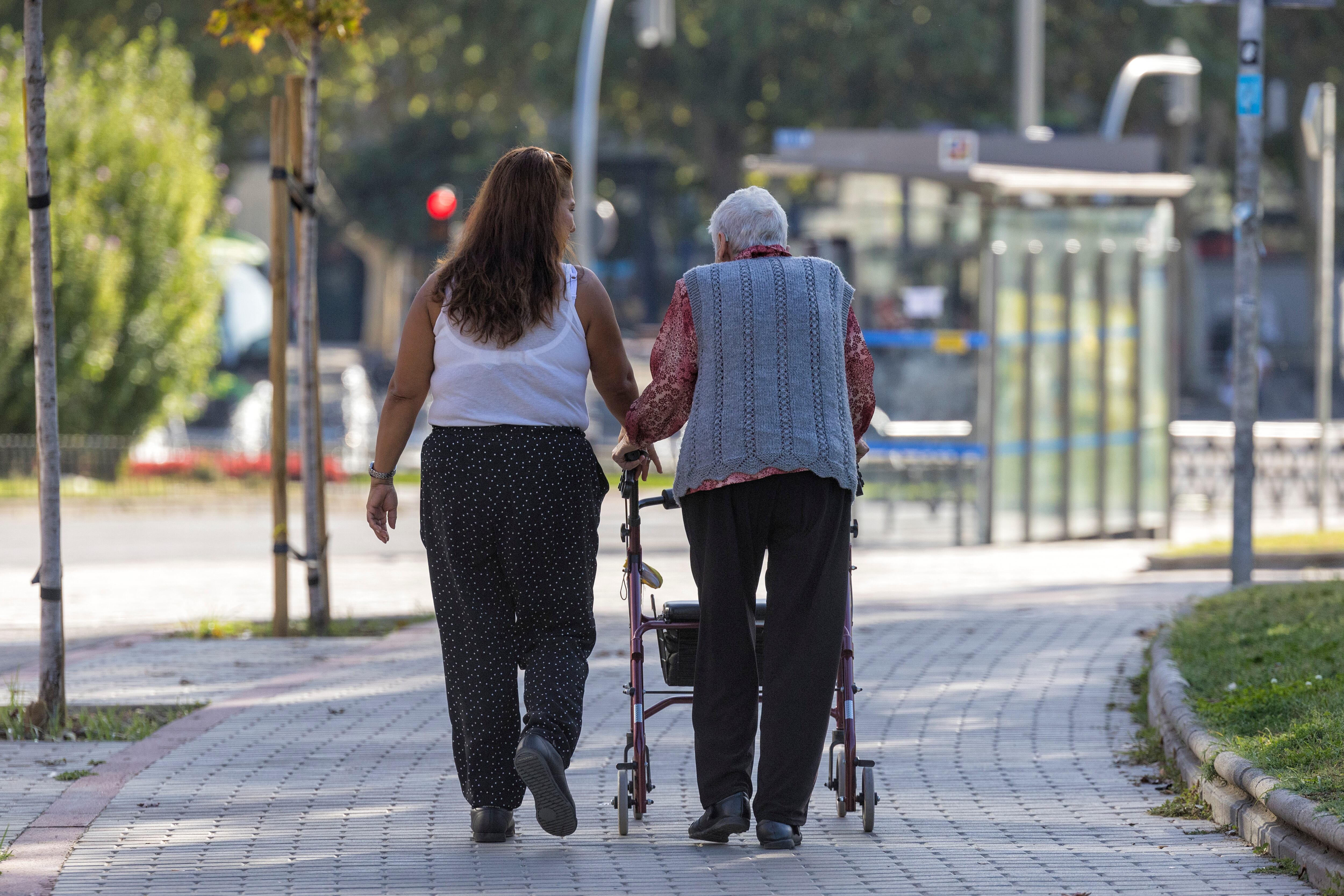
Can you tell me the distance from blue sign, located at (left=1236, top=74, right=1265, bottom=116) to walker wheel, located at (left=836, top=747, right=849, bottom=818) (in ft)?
20.4

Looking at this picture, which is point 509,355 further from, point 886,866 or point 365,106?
point 365,106

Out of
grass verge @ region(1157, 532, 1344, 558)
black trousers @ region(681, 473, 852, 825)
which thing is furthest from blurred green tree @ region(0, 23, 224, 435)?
black trousers @ region(681, 473, 852, 825)

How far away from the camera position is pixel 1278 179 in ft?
132

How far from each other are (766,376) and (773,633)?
65cm


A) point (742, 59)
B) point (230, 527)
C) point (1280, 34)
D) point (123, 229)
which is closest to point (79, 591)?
point (230, 527)

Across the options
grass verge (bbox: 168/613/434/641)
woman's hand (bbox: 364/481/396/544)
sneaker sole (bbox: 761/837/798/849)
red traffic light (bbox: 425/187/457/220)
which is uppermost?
red traffic light (bbox: 425/187/457/220)

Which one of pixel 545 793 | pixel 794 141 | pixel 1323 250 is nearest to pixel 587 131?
pixel 794 141

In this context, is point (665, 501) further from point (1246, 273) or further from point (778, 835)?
point (1246, 273)

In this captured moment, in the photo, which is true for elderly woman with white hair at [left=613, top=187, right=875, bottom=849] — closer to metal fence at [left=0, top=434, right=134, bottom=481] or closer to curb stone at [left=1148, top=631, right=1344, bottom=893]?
curb stone at [left=1148, top=631, right=1344, bottom=893]

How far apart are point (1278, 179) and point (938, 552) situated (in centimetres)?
2839

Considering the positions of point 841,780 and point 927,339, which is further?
point 927,339

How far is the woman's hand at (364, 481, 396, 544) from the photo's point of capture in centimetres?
511

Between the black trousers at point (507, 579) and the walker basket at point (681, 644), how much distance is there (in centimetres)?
24

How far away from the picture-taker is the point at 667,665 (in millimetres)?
5207
